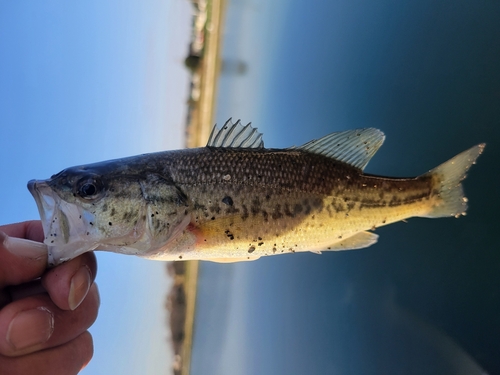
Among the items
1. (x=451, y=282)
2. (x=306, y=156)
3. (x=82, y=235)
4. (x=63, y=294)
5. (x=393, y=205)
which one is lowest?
(x=451, y=282)

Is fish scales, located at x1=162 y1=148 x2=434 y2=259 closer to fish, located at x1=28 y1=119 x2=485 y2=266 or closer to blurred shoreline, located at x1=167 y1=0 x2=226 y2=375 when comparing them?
fish, located at x1=28 y1=119 x2=485 y2=266

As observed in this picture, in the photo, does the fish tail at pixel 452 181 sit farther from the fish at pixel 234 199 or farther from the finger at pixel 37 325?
the finger at pixel 37 325

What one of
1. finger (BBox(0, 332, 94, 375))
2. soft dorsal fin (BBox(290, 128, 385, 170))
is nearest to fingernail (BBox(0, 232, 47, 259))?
finger (BBox(0, 332, 94, 375))

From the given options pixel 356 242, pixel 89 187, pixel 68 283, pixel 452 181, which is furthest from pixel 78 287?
pixel 452 181

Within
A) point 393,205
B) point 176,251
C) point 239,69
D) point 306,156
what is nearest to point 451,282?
point 393,205

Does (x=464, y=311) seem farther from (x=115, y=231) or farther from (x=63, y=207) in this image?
(x=63, y=207)

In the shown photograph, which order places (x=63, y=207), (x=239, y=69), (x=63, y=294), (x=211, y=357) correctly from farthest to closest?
(x=239, y=69)
(x=211, y=357)
(x=63, y=207)
(x=63, y=294)
